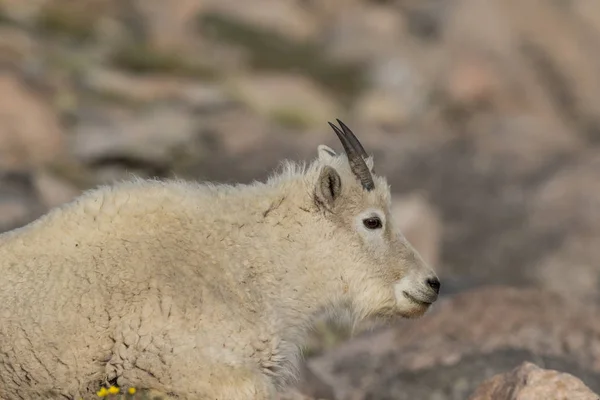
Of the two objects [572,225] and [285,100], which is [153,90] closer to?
[285,100]

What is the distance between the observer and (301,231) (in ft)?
28.5

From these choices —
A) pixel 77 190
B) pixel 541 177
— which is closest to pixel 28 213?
pixel 77 190

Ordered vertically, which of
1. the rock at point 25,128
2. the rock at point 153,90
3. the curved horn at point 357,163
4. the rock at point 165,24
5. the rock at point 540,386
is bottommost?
the rock at point 540,386

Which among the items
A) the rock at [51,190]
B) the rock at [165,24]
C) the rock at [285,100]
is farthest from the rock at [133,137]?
the rock at [165,24]

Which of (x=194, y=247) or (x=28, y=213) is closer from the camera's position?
(x=194, y=247)

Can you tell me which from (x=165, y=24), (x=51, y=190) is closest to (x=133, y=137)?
(x=51, y=190)

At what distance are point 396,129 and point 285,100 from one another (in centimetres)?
384

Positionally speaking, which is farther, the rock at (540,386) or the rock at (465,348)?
the rock at (465,348)

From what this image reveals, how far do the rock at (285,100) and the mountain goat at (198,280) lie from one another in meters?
25.1

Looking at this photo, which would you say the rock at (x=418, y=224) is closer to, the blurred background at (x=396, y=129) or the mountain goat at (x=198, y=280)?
the blurred background at (x=396, y=129)

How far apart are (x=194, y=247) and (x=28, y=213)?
8152mm

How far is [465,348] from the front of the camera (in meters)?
13.0

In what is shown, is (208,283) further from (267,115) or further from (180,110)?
(267,115)

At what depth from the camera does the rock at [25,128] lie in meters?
22.5
